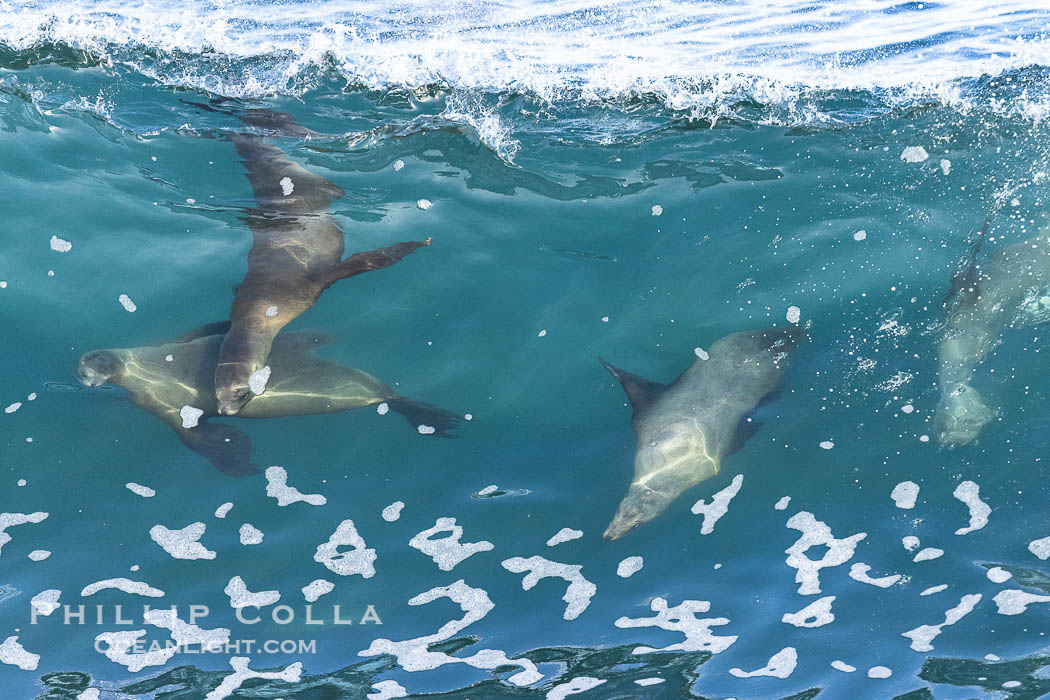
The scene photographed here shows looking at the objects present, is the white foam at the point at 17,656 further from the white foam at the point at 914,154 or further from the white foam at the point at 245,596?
the white foam at the point at 914,154

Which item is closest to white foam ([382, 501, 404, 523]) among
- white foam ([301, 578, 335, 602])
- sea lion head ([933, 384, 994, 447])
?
white foam ([301, 578, 335, 602])

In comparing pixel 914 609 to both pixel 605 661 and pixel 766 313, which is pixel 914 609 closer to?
pixel 605 661

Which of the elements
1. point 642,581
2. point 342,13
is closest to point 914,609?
point 642,581

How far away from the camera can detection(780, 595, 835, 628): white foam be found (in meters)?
5.15

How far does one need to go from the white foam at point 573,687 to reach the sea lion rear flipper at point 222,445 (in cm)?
247

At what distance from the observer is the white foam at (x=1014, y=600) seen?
16.7 feet

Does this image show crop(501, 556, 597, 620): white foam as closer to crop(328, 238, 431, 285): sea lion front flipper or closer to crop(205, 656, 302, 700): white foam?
crop(205, 656, 302, 700): white foam

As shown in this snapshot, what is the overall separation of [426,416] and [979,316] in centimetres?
416

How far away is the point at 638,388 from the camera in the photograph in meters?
6.36

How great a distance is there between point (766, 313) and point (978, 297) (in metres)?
1.59

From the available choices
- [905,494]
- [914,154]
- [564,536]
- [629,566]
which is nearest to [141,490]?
[564,536]

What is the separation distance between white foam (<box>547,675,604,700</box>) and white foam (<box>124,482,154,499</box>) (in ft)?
9.50

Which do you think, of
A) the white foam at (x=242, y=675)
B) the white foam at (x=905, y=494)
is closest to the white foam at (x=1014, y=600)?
the white foam at (x=905, y=494)

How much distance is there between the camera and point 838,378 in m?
6.26
